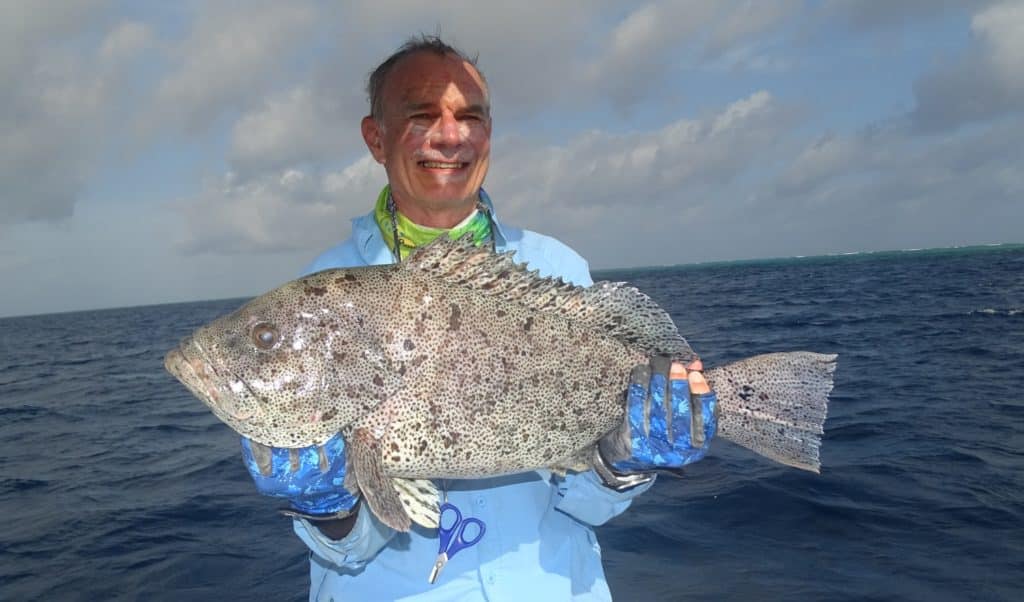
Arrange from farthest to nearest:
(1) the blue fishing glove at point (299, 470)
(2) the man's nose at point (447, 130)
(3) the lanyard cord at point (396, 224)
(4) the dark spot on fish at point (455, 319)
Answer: (3) the lanyard cord at point (396, 224) < (2) the man's nose at point (447, 130) < (4) the dark spot on fish at point (455, 319) < (1) the blue fishing glove at point (299, 470)

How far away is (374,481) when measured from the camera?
9.02 feet

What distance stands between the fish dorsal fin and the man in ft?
0.59

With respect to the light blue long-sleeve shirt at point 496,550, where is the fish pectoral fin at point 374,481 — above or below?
above

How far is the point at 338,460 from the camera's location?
2850mm

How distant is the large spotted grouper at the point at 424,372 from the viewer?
2848 mm

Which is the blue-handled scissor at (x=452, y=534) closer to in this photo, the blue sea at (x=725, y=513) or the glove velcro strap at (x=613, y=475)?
the glove velcro strap at (x=613, y=475)

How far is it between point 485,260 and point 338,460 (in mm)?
1205

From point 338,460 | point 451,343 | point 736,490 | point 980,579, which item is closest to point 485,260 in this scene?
point 451,343

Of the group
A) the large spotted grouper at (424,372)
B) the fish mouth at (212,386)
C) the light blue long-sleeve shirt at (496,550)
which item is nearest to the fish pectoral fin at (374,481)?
the large spotted grouper at (424,372)

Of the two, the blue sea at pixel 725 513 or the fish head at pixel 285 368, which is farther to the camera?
the blue sea at pixel 725 513

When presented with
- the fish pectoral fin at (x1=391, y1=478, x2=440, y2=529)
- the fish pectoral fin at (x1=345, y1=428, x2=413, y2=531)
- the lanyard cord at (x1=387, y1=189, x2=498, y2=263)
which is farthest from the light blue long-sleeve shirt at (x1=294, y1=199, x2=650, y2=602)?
the lanyard cord at (x1=387, y1=189, x2=498, y2=263)

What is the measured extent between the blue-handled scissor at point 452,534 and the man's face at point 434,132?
1.71m

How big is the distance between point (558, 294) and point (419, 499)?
125 centimetres

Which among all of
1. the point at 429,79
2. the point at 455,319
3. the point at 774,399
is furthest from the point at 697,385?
the point at 429,79
